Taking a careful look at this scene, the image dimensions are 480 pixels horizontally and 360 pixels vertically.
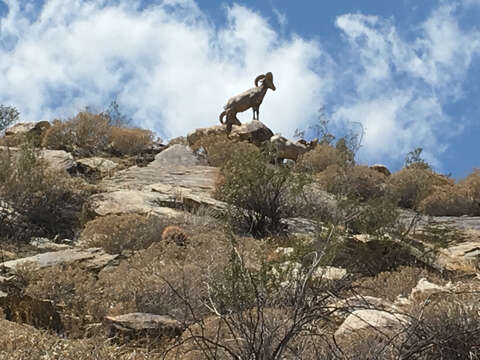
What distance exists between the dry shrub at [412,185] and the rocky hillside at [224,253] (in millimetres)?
48

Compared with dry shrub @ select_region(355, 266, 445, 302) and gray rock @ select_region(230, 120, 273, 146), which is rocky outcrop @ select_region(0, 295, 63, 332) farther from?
gray rock @ select_region(230, 120, 273, 146)

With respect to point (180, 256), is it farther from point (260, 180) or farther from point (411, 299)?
point (260, 180)

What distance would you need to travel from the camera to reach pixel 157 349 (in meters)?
5.37

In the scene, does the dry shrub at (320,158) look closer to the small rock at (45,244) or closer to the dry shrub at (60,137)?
Result: the dry shrub at (60,137)

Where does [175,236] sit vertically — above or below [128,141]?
below

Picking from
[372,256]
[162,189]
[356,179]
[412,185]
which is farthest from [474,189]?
[162,189]

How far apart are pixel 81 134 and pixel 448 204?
10.9 meters

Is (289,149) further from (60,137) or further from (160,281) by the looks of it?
(160,281)

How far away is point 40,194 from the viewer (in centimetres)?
1214

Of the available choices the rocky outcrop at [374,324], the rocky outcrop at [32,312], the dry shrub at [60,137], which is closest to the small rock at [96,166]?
the dry shrub at [60,137]

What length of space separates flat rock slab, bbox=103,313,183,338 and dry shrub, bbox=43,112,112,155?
1323cm

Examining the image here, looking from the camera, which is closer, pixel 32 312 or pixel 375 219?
pixel 32 312

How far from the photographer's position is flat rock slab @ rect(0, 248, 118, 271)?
762 cm

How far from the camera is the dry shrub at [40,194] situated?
11.5m
